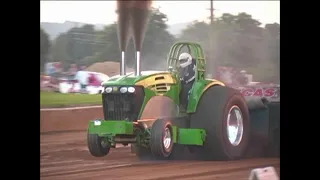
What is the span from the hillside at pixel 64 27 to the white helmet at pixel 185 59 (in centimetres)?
13

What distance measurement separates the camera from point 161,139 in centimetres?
307

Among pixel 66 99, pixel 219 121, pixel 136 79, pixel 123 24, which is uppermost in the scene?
pixel 123 24

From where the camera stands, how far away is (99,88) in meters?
3.13

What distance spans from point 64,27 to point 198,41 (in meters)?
0.80

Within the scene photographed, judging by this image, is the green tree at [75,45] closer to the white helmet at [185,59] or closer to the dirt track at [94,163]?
the dirt track at [94,163]

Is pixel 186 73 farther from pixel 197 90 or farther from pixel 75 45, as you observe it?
pixel 75 45

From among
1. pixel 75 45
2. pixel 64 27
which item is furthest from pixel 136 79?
pixel 64 27

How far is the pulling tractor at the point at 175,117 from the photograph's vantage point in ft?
10.1

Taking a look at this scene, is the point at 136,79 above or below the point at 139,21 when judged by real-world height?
below

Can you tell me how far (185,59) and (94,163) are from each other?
32.5 inches

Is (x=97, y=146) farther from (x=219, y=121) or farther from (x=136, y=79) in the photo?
(x=219, y=121)
